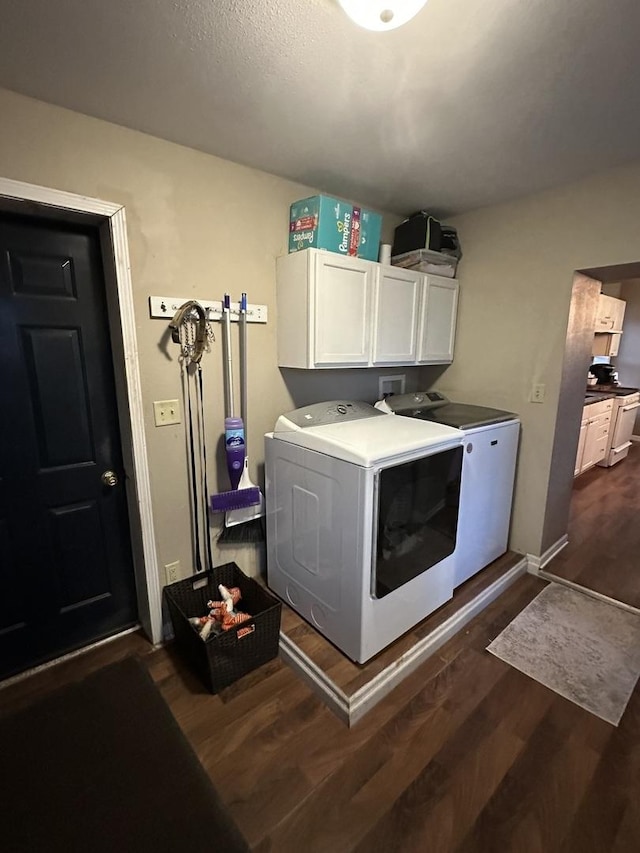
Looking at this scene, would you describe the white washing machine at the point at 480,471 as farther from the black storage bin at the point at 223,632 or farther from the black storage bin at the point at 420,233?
the black storage bin at the point at 223,632

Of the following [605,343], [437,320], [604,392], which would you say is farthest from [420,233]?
[605,343]

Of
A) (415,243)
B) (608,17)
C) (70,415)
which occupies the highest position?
(608,17)

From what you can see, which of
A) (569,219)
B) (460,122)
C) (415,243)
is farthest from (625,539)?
(460,122)

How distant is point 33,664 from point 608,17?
10.3 ft

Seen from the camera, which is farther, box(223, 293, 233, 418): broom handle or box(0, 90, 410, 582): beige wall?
box(223, 293, 233, 418): broom handle

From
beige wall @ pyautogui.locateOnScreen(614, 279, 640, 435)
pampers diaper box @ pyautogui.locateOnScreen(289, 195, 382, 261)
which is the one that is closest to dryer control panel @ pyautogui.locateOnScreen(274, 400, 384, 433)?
pampers diaper box @ pyautogui.locateOnScreen(289, 195, 382, 261)

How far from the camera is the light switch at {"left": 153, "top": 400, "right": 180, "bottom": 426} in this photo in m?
1.76

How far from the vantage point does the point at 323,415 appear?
2037 millimetres

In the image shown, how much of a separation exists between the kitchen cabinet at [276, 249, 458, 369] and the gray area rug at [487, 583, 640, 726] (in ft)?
5.36

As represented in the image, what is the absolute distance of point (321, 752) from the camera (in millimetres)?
1406

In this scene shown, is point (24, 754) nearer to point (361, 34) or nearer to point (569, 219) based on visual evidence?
point (361, 34)

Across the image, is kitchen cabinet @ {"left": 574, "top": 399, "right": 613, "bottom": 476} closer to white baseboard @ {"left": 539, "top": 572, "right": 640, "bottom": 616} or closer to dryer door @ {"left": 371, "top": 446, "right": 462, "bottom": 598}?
white baseboard @ {"left": 539, "top": 572, "right": 640, "bottom": 616}

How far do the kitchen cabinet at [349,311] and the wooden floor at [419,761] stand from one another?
156cm

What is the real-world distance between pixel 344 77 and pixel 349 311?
3.07ft
